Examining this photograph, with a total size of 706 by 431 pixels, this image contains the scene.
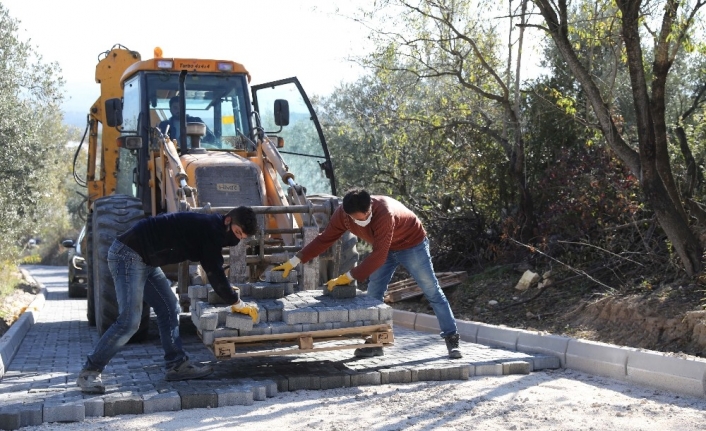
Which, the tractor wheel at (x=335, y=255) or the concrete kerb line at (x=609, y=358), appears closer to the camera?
the concrete kerb line at (x=609, y=358)

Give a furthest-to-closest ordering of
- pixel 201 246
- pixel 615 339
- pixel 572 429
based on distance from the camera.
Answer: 1. pixel 615 339
2. pixel 201 246
3. pixel 572 429

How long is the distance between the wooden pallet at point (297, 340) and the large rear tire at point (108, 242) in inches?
100

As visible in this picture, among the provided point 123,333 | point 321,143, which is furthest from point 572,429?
point 321,143

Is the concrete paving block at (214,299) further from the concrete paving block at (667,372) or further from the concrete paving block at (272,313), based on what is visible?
the concrete paving block at (667,372)

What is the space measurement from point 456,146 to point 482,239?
1.65 metres

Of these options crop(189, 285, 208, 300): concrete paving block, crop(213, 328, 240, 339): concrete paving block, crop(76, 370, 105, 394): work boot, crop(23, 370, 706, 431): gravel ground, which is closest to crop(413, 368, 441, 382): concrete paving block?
crop(23, 370, 706, 431): gravel ground

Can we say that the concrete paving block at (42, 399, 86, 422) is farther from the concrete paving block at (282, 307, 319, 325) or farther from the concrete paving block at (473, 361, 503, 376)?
the concrete paving block at (473, 361, 503, 376)

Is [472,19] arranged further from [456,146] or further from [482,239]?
[482,239]

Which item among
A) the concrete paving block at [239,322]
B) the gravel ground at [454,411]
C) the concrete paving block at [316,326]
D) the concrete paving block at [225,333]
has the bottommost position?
the gravel ground at [454,411]

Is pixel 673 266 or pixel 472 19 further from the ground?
pixel 472 19

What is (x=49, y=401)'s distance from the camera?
21.9ft

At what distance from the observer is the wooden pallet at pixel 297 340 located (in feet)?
24.2

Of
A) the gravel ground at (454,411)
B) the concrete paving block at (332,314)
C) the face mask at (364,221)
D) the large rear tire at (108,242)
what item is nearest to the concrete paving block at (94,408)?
the gravel ground at (454,411)

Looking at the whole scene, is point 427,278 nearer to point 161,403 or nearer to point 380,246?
point 380,246
